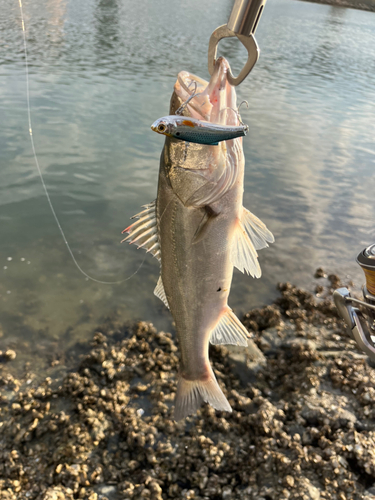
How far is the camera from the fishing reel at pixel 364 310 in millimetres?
2234

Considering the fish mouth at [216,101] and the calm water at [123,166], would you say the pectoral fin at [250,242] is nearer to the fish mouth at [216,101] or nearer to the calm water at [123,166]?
the fish mouth at [216,101]

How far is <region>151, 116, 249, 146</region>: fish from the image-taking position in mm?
1572

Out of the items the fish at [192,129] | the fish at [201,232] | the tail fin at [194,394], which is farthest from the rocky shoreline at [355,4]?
the fish at [192,129]

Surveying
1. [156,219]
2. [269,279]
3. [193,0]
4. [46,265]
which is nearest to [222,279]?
[156,219]

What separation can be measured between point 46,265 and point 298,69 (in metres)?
19.5

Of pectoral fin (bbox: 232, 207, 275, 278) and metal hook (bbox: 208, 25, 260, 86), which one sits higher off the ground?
metal hook (bbox: 208, 25, 260, 86)

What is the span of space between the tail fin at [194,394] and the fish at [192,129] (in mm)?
1927

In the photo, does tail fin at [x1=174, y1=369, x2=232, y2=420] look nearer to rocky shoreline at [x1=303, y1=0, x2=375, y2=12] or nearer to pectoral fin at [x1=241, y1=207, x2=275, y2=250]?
pectoral fin at [x1=241, y1=207, x2=275, y2=250]

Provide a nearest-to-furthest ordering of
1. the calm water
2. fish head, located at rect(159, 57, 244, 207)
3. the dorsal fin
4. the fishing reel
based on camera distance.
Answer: fish head, located at rect(159, 57, 244, 207) < the fishing reel < the dorsal fin < the calm water

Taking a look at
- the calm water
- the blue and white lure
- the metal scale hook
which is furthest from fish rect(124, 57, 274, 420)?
the calm water

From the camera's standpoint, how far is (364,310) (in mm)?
2381

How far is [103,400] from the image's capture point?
4.21m

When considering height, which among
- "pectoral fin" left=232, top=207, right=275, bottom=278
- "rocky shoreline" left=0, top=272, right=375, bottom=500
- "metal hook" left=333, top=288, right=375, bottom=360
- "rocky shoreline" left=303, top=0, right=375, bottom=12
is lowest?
"rocky shoreline" left=0, top=272, right=375, bottom=500

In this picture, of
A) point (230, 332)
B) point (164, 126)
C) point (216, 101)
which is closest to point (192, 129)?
point (164, 126)
